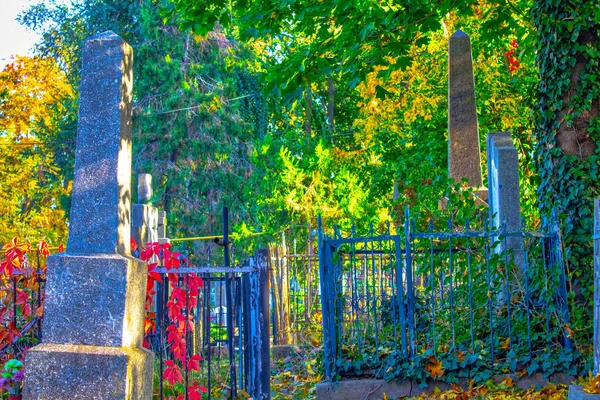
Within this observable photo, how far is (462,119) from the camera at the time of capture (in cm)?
1282

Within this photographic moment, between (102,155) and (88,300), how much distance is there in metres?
1.03

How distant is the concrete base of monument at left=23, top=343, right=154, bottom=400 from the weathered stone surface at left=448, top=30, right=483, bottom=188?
7993mm

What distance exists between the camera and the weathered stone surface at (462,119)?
1252 centimetres

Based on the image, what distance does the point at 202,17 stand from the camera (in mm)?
11117

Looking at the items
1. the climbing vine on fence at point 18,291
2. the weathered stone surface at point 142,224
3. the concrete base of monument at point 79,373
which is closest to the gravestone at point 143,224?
the weathered stone surface at point 142,224

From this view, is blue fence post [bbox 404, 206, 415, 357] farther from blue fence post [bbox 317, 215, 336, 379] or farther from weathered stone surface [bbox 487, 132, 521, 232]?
weathered stone surface [bbox 487, 132, 521, 232]

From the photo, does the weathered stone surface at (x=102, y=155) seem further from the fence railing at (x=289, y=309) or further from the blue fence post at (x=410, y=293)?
the fence railing at (x=289, y=309)

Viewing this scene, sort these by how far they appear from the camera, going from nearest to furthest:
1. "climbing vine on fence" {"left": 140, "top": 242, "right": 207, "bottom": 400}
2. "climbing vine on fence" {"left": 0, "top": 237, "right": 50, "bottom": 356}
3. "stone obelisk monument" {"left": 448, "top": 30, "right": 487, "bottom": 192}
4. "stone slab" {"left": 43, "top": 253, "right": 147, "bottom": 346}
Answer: "stone slab" {"left": 43, "top": 253, "right": 147, "bottom": 346} < "climbing vine on fence" {"left": 0, "top": 237, "right": 50, "bottom": 356} < "climbing vine on fence" {"left": 140, "top": 242, "right": 207, "bottom": 400} < "stone obelisk monument" {"left": 448, "top": 30, "right": 487, "bottom": 192}

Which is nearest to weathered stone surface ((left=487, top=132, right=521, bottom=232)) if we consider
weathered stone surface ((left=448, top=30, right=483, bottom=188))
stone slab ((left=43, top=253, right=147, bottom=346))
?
weathered stone surface ((left=448, top=30, right=483, bottom=188))

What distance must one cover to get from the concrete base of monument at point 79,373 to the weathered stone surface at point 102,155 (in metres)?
0.72

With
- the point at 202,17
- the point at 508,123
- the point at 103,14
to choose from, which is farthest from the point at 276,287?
the point at 103,14

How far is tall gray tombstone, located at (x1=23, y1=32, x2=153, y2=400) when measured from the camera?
5.41 metres

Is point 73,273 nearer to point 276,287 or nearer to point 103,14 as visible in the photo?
point 276,287

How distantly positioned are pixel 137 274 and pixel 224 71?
27.0m
